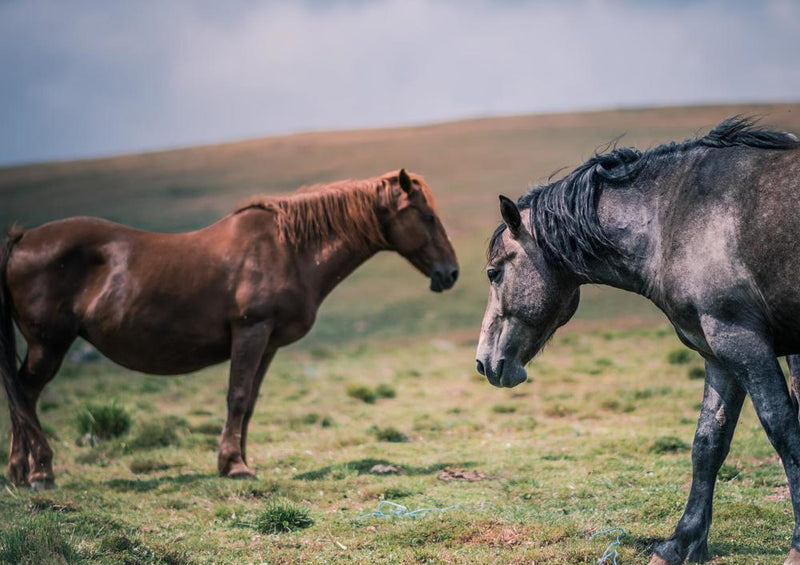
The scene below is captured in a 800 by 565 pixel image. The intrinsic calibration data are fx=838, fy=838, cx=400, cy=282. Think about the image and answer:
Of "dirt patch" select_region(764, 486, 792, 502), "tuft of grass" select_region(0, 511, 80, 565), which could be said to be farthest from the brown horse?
"dirt patch" select_region(764, 486, 792, 502)

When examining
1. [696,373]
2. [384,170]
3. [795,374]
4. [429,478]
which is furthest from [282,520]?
[384,170]

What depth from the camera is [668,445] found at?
839cm

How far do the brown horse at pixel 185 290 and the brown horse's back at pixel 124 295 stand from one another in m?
0.01

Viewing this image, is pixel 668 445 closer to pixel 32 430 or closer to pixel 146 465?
pixel 146 465

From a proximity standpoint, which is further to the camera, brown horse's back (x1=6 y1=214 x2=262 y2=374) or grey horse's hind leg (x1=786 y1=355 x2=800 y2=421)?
brown horse's back (x1=6 y1=214 x2=262 y2=374)

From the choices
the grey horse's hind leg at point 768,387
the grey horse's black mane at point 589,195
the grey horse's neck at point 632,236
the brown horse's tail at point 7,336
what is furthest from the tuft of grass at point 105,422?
the grey horse's hind leg at point 768,387

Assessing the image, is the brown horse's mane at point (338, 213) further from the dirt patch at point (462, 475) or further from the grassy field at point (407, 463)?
the dirt patch at point (462, 475)

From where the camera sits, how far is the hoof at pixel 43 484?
7977mm

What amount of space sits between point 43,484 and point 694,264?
640cm

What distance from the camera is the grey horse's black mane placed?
498 cm

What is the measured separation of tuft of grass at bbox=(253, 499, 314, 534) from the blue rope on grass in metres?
2.22

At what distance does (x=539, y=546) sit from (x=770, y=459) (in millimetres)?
3381

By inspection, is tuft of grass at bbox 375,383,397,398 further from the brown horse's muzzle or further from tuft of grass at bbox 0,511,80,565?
tuft of grass at bbox 0,511,80,565

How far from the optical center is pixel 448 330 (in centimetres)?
2400
